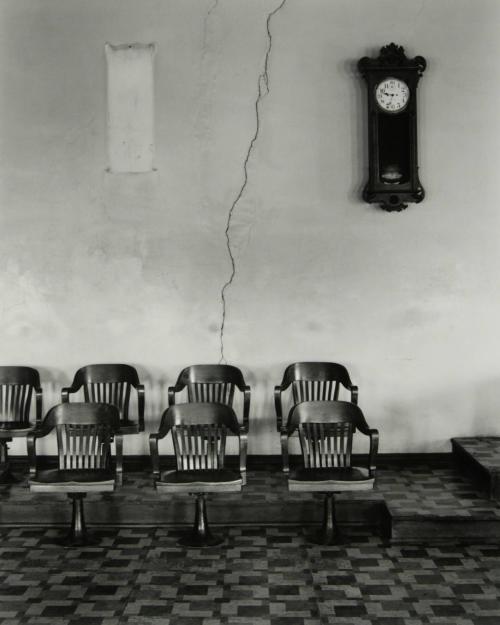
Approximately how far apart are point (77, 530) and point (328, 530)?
170 centimetres

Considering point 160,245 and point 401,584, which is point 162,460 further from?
point 401,584

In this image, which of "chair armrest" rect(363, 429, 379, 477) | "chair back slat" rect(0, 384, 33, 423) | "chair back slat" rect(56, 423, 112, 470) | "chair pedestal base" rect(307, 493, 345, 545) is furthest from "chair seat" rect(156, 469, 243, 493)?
"chair back slat" rect(0, 384, 33, 423)

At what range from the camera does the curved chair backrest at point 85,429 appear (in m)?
5.45

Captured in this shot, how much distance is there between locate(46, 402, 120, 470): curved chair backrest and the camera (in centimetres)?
545

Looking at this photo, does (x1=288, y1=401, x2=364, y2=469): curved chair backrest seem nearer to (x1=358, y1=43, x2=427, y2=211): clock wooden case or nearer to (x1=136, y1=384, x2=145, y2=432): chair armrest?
→ (x1=136, y1=384, x2=145, y2=432): chair armrest

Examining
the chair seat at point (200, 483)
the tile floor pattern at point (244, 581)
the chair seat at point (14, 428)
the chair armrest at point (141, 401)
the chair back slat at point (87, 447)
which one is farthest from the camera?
the chair armrest at point (141, 401)

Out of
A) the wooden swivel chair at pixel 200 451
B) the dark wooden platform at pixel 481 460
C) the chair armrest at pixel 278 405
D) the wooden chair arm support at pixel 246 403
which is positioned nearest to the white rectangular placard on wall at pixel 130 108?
the wooden chair arm support at pixel 246 403

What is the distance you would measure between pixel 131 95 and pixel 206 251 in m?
1.45

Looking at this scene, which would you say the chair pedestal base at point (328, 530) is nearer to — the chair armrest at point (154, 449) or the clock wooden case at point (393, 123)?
the chair armrest at point (154, 449)

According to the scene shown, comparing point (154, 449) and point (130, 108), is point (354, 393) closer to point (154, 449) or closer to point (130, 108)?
point (154, 449)

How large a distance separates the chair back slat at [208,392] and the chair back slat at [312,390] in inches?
21.0

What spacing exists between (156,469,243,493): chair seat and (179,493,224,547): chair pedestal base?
6.3 inches

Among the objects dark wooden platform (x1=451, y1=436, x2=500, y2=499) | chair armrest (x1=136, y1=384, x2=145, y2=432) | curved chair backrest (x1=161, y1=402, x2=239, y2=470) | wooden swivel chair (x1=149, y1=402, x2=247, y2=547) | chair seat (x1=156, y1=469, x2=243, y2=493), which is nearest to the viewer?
chair seat (x1=156, y1=469, x2=243, y2=493)

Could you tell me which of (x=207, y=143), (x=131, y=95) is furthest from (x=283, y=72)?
(x=131, y=95)
